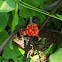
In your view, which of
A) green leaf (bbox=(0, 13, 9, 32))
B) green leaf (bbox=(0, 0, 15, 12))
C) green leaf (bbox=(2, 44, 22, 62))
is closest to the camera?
green leaf (bbox=(0, 0, 15, 12))

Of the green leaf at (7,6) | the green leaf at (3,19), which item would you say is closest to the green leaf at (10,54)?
the green leaf at (3,19)

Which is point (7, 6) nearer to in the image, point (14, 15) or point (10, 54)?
point (14, 15)

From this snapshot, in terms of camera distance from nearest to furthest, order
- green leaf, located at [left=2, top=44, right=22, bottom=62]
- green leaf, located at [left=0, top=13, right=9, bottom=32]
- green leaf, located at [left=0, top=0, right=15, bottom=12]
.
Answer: green leaf, located at [left=0, top=0, right=15, bottom=12]
green leaf, located at [left=0, top=13, right=9, bottom=32]
green leaf, located at [left=2, top=44, right=22, bottom=62]

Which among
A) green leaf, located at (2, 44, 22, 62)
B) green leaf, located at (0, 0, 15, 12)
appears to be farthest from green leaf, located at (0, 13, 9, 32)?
green leaf, located at (2, 44, 22, 62)

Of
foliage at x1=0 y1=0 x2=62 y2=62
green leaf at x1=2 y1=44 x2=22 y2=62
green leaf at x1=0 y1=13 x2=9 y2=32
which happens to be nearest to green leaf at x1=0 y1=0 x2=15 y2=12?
foliage at x1=0 y1=0 x2=62 y2=62

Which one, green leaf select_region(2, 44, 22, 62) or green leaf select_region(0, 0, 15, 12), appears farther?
green leaf select_region(2, 44, 22, 62)

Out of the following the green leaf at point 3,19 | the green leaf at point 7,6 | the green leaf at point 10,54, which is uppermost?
the green leaf at point 7,6

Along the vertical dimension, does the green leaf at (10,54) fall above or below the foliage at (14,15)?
below

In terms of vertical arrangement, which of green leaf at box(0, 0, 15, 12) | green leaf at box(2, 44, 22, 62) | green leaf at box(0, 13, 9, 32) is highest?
green leaf at box(0, 0, 15, 12)

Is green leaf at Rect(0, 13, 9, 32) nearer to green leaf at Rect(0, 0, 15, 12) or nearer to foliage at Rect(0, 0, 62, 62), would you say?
foliage at Rect(0, 0, 62, 62)

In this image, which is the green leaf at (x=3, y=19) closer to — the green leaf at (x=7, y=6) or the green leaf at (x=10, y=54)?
the green leaf at (x=7, y=6)

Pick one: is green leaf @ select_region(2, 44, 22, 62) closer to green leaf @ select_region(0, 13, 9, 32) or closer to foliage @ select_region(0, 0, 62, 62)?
foliage @ select_region(0, 0, 62, 62)

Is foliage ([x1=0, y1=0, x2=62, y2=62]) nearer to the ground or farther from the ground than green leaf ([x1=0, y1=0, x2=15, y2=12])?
nearer to the ground
